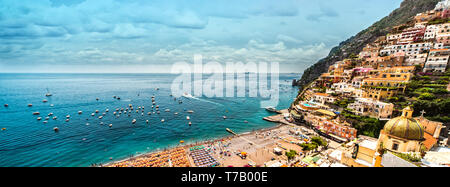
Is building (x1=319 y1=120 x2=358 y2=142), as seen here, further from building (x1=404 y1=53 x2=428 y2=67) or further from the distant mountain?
the distant mountain

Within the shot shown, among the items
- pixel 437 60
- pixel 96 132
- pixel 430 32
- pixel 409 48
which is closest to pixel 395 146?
pixel 437 60

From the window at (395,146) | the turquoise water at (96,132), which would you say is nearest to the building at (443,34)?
the turquoise water at (96,132)

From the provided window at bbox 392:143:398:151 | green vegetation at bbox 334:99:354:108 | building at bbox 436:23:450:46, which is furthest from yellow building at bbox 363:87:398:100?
window at bbox 392:143:398:151

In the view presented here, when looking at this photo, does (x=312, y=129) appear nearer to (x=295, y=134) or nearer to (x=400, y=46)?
(x=295, y=134)

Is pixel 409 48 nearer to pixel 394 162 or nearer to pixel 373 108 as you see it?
→ pixel 373 108
